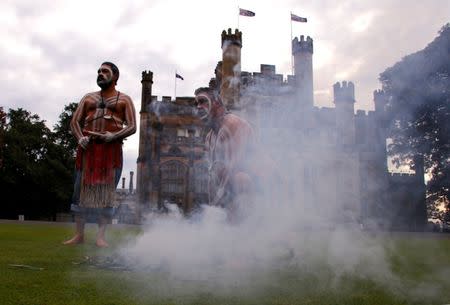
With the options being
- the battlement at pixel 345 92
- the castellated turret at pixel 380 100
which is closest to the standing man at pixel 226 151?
the battlement at pixel 345 92

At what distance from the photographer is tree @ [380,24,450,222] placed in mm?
6500

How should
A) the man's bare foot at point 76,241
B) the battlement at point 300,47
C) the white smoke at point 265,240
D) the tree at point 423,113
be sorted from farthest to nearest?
the battlement at point 300,47 → the man's bare foot at point 76,241 → the white smoke at point 265,240 → the tree at point 423,113

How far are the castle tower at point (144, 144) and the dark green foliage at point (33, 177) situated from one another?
27.3ft

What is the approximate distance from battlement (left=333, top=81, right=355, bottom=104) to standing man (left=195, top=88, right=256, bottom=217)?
1940mm

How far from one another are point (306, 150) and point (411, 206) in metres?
2.75

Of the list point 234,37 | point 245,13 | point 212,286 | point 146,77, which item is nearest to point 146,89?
point 146,77

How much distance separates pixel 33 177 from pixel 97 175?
47908mm

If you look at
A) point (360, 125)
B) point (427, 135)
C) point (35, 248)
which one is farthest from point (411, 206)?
point (35, 248)

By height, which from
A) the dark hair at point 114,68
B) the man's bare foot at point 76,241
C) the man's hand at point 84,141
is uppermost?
the dark hair at point 114,68

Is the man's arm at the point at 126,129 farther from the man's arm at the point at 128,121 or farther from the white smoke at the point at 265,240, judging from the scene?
the white smoke at the point at 265,240

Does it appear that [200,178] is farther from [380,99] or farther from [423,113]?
[423,113]

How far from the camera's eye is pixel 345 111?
392 inches

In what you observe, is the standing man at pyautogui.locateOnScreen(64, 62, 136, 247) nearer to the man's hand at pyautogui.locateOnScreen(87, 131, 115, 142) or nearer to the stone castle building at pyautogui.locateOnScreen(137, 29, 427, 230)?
the man's hand at pyautogui.locateOnScreen(87, 131, 115, 142)

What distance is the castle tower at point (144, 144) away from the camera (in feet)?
183
